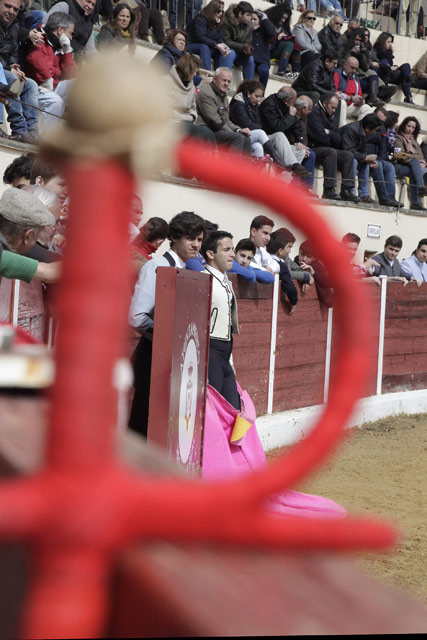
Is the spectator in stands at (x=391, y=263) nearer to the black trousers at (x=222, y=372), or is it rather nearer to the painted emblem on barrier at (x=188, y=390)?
the black trousers at (x=222, y=372)

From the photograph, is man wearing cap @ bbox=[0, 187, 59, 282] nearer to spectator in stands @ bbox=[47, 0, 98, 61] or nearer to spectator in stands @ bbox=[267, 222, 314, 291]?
spectator in stands @ bbox=[267, 222, 314, 291]

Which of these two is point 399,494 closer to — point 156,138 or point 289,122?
point 156,138

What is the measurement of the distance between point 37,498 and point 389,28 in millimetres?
19375

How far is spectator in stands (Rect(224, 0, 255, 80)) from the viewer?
12266 mm

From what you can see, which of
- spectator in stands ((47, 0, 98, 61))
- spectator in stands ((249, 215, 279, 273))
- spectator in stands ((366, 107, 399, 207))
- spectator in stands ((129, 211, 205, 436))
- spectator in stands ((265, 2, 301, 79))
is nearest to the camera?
spectator in stands ((129, 211, 205, 436))

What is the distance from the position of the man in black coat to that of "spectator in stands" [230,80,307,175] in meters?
4.46

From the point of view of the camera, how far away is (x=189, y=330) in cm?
477

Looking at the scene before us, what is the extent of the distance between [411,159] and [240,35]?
3183mm

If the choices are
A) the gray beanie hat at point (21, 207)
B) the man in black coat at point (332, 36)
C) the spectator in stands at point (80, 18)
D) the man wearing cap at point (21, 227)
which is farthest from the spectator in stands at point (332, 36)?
the gray beanie hat at point (21, 207)

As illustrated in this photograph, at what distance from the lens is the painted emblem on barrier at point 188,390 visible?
15.5ft

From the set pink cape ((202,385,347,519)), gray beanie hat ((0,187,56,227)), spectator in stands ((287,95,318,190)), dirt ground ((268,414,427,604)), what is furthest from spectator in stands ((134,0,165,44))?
gray beanie hat ((0,187,56,227))

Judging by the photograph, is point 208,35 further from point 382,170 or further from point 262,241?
point 262,241

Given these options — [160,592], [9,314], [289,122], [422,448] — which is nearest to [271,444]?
[422,448]

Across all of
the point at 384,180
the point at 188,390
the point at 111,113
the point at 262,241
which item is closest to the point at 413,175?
the point at 384,180
